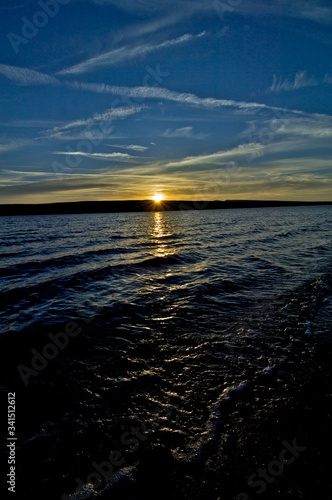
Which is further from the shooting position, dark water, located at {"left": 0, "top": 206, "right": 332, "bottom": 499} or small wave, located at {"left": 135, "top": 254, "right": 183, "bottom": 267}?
small wave, located at {"left": 135, "top": 254, "right": 183, "bottom": 267}

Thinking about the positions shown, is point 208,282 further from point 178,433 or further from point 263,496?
point 263,496

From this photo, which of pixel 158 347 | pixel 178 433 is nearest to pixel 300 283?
pixel 158 347

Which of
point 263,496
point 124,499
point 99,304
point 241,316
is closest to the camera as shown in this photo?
point 263,496

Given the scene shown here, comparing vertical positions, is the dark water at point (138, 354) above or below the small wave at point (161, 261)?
below

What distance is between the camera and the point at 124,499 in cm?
329

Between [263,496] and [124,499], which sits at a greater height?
[263,496]

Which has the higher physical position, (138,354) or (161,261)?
(161,261)

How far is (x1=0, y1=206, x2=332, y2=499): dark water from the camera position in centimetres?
403

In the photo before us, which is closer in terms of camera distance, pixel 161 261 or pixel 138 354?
pixel 138 354

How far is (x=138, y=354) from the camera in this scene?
6.86 meters

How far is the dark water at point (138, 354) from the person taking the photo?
4.03m

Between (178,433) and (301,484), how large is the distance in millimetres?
1856

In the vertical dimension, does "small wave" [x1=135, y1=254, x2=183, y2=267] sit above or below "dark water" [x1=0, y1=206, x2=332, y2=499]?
above

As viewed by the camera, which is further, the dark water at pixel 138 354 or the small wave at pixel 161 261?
the small wave at pixel 161 261
